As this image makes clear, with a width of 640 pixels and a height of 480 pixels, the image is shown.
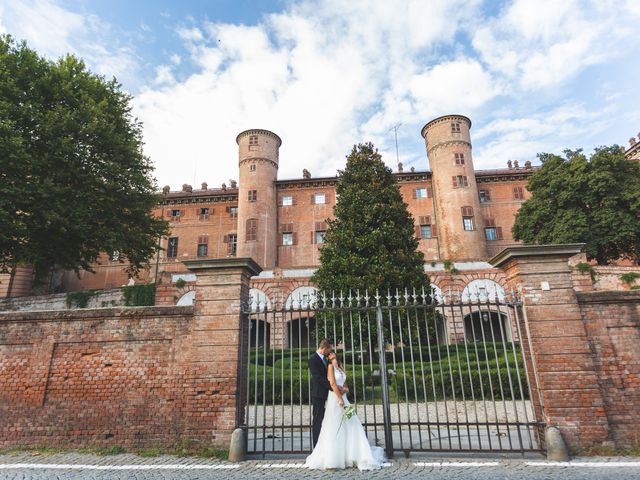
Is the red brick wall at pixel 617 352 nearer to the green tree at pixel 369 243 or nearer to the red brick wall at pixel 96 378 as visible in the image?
the red brick wall at pixel 96 378

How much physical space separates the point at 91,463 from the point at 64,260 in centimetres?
1380

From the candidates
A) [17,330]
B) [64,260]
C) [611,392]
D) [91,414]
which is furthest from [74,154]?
[611,392]

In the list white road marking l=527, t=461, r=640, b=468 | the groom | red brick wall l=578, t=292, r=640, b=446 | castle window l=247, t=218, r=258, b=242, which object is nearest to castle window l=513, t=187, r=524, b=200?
castle window l=247, t=218, r=258, b=242

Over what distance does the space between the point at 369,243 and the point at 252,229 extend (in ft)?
59.9

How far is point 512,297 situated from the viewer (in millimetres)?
6250

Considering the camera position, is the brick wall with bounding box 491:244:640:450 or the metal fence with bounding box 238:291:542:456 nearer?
the metal fence with bounding box 238:291:542:456

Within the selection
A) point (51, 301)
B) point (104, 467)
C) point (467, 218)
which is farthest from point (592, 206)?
point (51, 301)

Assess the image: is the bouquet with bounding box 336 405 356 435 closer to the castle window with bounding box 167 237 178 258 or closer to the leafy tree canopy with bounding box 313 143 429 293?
the leafy tree canopy with bounding box 313 143 429 293

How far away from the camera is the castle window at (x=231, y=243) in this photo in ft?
115

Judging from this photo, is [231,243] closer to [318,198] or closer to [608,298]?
[318,198]

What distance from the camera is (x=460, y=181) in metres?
32.4

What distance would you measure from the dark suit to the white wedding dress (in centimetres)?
12

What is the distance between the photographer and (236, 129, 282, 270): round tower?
3209 centimetres

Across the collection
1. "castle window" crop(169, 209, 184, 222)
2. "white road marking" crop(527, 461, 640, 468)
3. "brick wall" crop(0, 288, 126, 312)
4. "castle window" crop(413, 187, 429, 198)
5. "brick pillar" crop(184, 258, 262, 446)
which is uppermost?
"castle window" crop(413, 187, 429, 198)
